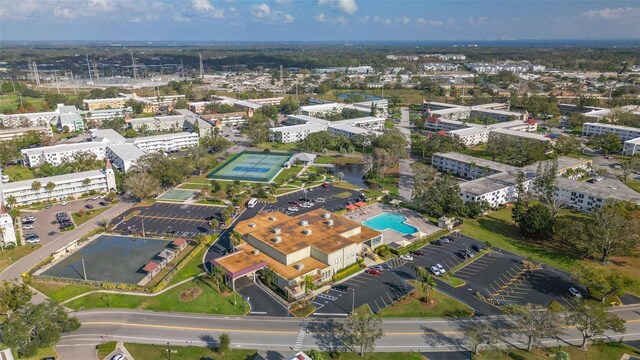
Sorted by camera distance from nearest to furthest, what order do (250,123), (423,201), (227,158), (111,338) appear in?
(111,338) → (423,201) → (227,158) → (250,123)

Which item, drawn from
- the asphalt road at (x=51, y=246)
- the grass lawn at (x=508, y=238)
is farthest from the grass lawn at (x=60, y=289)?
the grass lawn at (x=508, y=238)

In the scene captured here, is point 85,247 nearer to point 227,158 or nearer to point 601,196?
point 227,158

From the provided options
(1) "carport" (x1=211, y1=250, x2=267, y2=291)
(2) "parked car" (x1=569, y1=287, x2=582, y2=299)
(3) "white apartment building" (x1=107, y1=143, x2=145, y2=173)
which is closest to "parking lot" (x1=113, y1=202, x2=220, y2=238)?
(1) "carport" (x1=211, y1=250, x2=267, y2=291)

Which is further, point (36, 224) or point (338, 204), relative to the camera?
point (338, 204)

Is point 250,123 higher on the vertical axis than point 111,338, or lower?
higher

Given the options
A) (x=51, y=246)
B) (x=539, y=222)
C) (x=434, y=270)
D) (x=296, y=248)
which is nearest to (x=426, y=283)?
(x=434, y=270)

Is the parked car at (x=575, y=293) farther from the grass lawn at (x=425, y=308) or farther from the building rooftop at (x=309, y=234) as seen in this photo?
the building rooftop at (x=309, y=234)

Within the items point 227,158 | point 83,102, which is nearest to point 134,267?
point 227,158
